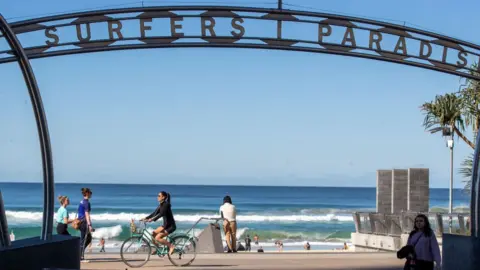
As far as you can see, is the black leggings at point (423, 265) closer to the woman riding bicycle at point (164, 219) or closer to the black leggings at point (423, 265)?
the black leggings at point (423, 265)

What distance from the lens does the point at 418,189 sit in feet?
85.7

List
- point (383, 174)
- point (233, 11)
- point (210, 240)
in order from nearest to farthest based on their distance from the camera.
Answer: point (233, 11) < point (210, 240) < point (383, 174)

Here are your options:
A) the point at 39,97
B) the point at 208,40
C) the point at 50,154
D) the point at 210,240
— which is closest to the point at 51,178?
the point at 50,154

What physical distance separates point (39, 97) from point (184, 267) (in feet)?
24.6

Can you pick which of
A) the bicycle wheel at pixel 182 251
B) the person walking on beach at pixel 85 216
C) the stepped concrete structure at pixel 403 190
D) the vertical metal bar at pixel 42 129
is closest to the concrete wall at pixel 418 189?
the stepped concrete structure at pixel 403 190

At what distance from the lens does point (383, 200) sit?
91.2 ft

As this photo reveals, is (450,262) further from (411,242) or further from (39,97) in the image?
(39,97)

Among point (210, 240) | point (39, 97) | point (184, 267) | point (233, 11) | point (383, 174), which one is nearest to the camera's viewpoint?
point (39, 97)

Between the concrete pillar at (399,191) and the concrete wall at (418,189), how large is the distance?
48 centimetres

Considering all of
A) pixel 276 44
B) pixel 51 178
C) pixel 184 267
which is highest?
pixel 276 44

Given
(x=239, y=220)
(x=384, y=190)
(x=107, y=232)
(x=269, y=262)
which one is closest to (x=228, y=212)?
(x=269, y=262)

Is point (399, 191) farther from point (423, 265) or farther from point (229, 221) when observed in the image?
point (423, 265)

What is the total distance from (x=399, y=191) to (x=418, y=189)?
2.35 feet

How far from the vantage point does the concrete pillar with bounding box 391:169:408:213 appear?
26.6 m
